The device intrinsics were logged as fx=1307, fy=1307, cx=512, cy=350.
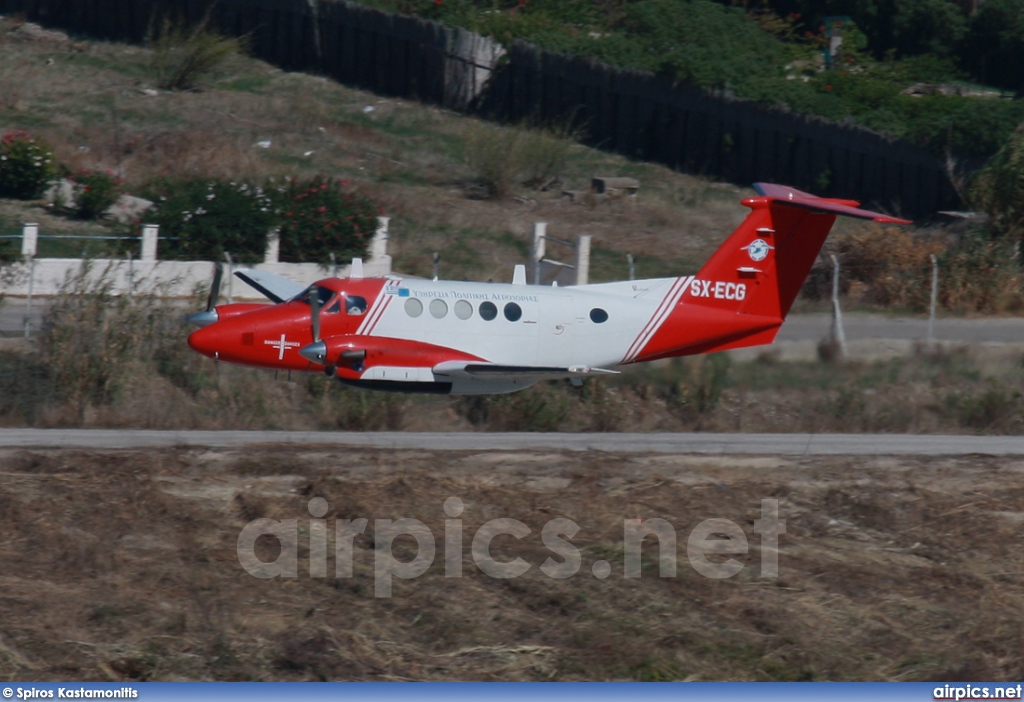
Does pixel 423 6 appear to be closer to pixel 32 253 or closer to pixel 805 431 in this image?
pixel 32 253

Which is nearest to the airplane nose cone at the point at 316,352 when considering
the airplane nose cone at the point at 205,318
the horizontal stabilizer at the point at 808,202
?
the airplane nose cone at the point at 205,318

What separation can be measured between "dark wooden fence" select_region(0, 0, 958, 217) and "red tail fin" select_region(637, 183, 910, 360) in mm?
18618

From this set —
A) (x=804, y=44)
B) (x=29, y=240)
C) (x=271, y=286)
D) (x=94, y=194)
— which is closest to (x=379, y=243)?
(x=94, y=194)

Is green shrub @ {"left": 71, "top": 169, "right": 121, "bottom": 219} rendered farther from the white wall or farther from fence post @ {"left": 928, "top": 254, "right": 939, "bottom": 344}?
fence post @ {"left": 928, "top": 254, "right": 939, "bottom": 344}

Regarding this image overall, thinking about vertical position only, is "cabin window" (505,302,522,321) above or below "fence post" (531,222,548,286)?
below

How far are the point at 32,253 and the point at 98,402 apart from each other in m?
7.87

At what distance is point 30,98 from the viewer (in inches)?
1695

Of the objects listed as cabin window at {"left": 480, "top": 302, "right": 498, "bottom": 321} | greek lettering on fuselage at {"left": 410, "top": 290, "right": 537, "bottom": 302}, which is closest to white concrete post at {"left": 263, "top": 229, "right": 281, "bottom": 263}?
greek lettering on fuselage at {"left": 410, "top": 290, "right": 537, "bottom": 302}

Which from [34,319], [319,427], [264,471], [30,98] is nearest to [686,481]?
[264,471]

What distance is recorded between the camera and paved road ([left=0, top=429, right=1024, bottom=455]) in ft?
60.5

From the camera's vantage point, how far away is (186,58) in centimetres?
4600

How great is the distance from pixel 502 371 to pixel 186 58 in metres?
31.2

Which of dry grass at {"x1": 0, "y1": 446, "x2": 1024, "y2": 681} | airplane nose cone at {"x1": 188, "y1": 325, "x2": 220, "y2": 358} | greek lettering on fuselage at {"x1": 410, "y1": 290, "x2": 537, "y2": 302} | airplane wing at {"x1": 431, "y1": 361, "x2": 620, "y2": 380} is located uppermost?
greek lettering on fuselage at {"x1": 410, "y1": 290, "x2": 537, "y2": 302}
